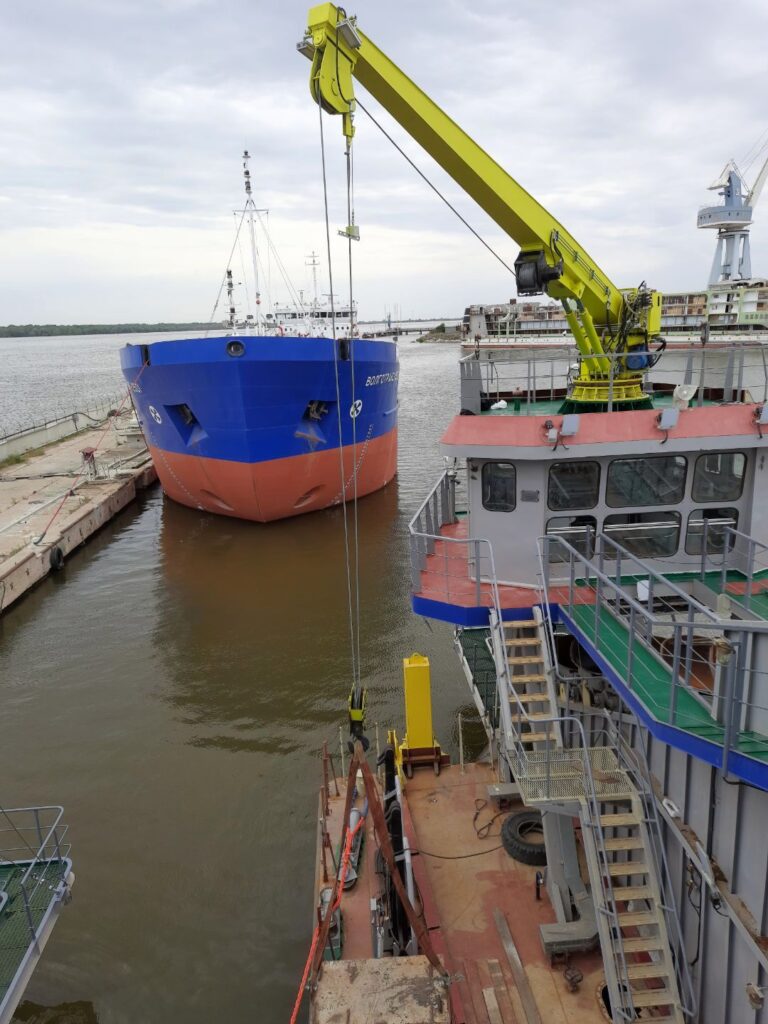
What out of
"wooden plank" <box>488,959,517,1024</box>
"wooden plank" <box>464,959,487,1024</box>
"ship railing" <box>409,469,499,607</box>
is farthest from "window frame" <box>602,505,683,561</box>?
"wooden plank" <box>464,959,487,1024</box>

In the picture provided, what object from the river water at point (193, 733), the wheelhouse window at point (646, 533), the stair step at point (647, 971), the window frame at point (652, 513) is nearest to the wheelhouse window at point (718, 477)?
the window frame at point (652, 513)

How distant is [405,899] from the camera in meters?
5.54

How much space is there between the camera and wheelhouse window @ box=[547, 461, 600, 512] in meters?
9.17

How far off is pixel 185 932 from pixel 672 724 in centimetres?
744

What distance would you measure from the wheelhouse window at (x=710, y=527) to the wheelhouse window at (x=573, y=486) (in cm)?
144

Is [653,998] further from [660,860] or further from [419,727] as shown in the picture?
[419,727]

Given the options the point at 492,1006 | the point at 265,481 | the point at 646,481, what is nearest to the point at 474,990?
the point at 492,1006

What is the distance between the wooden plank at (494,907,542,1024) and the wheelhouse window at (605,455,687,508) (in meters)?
5.42

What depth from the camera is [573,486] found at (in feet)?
30.4

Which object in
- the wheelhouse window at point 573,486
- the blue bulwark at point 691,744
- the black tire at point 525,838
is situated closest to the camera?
the blue bulwark at point 691,744

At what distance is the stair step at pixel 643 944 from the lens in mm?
6453

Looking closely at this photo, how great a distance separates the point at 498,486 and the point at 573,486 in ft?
3.39

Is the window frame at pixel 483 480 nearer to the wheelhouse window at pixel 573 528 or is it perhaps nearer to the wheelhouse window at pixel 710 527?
the wheelhouse window at pixel 573 528

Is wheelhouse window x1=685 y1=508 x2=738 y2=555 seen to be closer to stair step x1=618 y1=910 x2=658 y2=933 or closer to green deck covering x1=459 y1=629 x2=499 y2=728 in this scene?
green deck covering x1=459 y1=629 x2=499 y2=728
